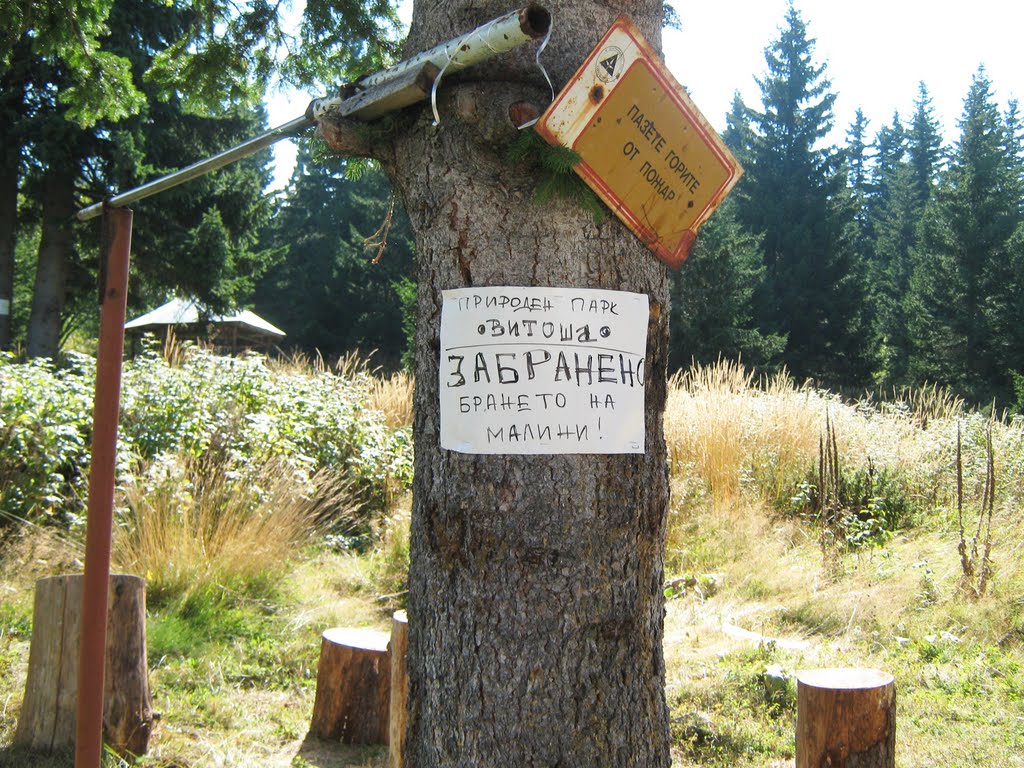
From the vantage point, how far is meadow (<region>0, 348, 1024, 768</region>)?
356cm

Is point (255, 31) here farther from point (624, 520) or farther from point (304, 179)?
point (304, 179)

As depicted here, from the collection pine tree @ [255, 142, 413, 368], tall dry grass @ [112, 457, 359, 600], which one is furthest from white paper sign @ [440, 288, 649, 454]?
pine tree @ [255, 142, 413, 368]

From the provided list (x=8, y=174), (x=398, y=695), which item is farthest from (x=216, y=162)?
(x=8, y=174)

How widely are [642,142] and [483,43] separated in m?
0.40

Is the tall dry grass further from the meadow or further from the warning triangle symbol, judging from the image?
the warning triangle symbol

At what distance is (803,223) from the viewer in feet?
111

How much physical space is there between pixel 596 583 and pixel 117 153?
13.4 metres

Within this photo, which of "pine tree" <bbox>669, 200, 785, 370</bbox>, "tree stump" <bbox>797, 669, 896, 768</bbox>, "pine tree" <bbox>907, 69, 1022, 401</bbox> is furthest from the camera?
"pine tree" <bbox>907, 69, 1022, 401</bbox>

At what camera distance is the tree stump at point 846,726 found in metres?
2.84

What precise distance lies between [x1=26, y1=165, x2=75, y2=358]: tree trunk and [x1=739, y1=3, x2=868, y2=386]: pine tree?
76.7 ft

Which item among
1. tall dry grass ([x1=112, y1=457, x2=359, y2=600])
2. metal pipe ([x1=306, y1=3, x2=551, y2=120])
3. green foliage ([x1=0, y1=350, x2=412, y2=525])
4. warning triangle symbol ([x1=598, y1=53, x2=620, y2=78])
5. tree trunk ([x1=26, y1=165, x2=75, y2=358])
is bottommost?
tall dry grass ([x1=112, y1=457, x2=359, y2=600])

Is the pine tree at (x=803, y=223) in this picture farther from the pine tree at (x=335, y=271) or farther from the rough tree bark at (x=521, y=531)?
the rough tree bark at (x=521, y=531)

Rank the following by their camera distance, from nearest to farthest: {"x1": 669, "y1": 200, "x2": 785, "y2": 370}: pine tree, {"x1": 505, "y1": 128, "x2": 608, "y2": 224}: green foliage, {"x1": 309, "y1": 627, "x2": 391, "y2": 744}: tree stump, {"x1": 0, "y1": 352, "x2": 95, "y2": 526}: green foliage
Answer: {"x1": 505, "y1": 128, "x2": 608, "y2": 224}: green foliage → {"x1": 309, "y1": 627, "x2": 391, "y2": 744}: tree stump → {"x1": 0, "y1": 352, "x2": 95, "y2": 526}: green foliage → {"x1": 669, "y1": 200, "x2": 785, "y2": 370}: pine tree

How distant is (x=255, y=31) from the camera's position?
13.6 feet
